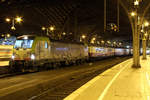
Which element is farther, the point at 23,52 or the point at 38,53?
the point at 38,53

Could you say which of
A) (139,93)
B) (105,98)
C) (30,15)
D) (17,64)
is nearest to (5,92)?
(105,98)

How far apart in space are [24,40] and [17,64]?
90.1 inches

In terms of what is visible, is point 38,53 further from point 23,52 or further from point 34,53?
point 23,52

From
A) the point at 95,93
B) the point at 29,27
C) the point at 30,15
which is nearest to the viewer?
the point at 95,93

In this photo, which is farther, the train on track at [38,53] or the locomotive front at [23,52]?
the train on track at [38,53]

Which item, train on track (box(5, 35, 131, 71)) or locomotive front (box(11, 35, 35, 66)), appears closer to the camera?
locomotive front (box(11, 35, 35, 66))

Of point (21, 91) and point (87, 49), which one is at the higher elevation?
point (87, 49)

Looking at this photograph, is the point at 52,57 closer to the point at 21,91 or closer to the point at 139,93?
the point at 21,91

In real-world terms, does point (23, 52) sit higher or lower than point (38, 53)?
Result: higher

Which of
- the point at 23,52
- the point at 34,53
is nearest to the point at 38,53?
the point at 34,53

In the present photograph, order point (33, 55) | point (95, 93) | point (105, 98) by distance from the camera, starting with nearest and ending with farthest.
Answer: point (105, 98)
point (95, 93)
point (33, 55)

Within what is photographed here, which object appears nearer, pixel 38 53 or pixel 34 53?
pixel 34 53

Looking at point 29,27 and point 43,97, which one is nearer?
point 43,97

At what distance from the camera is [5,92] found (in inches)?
376
